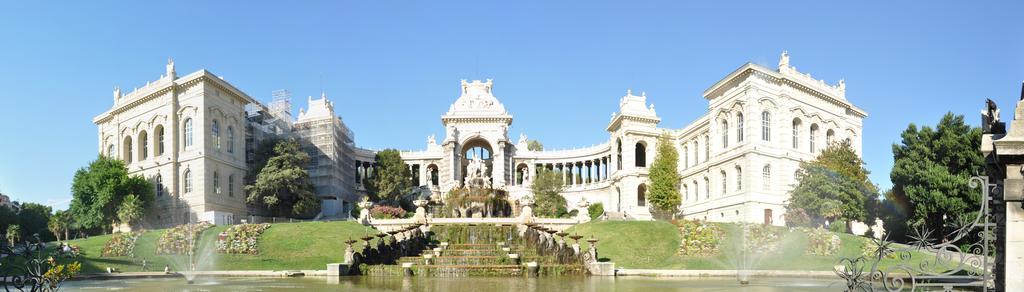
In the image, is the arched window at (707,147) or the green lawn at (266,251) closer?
the green lawn at (266,251)

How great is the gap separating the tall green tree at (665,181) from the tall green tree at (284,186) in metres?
28.3

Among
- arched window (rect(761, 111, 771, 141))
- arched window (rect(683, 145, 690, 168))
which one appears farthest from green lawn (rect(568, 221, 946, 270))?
arched window (rect(683, 145, 690, 168))

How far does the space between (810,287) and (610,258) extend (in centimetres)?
1292

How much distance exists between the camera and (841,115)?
200 ft

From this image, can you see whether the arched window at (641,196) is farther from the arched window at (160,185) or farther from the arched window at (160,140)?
the arched window at (160,140)

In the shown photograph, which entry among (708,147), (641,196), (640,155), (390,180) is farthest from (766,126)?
(390,180)

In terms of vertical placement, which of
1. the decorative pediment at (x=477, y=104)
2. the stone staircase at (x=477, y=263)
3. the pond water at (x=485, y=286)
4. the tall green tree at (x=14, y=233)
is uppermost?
the decorative pediment at (x=477, y=104)

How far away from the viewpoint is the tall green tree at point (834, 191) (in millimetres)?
46969

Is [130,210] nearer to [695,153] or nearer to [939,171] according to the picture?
[695,153]

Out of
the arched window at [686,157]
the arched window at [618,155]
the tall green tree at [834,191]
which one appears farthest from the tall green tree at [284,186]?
the tall green tree at [834,191]

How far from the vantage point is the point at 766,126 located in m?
55.8

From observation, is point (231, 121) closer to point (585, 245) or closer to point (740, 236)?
point (585, 245)

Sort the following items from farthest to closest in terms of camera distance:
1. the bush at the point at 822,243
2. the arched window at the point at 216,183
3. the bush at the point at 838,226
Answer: the arched window at the point at 216,183
the bush at the point at 838,226
the bush at the point at 822,243

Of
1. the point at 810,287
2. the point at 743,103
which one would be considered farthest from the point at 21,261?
the point at 743,103
